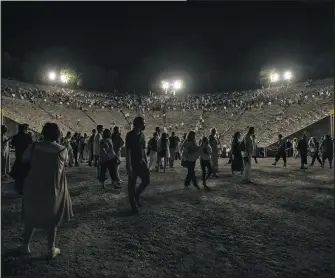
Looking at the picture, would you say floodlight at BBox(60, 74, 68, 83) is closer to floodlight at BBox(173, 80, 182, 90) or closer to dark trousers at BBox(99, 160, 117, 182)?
floodlight at BBox(173, 80, 182, 90)

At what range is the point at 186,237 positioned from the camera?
5062 millimetres

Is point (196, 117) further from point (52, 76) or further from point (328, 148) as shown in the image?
point (52, 76)

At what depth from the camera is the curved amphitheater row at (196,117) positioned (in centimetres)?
3450

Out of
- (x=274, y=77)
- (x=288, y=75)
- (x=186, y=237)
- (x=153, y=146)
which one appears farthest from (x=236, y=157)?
(x=274, y=77)

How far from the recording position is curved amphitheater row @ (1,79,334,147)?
113 ft

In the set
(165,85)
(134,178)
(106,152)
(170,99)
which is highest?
A: (165,85)

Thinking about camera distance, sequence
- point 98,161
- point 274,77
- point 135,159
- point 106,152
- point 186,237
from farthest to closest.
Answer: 1. point 274,77
2. point 98,161
3. point 106,152
4. point 135,159
5. point 186,237

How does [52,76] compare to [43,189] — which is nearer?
[43,189]

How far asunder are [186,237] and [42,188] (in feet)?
7.27

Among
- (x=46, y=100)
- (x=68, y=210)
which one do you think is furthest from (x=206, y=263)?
(x=46, y=100)

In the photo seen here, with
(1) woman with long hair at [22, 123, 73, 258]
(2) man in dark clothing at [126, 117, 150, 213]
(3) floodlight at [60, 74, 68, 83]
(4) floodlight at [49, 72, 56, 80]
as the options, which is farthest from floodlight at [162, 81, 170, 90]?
(1) woman with long hair at [22, 123, 73, 258]

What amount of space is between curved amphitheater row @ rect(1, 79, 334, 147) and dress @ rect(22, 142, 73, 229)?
93.6 feet

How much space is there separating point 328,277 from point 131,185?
353 centimetres

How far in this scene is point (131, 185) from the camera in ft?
20.5
